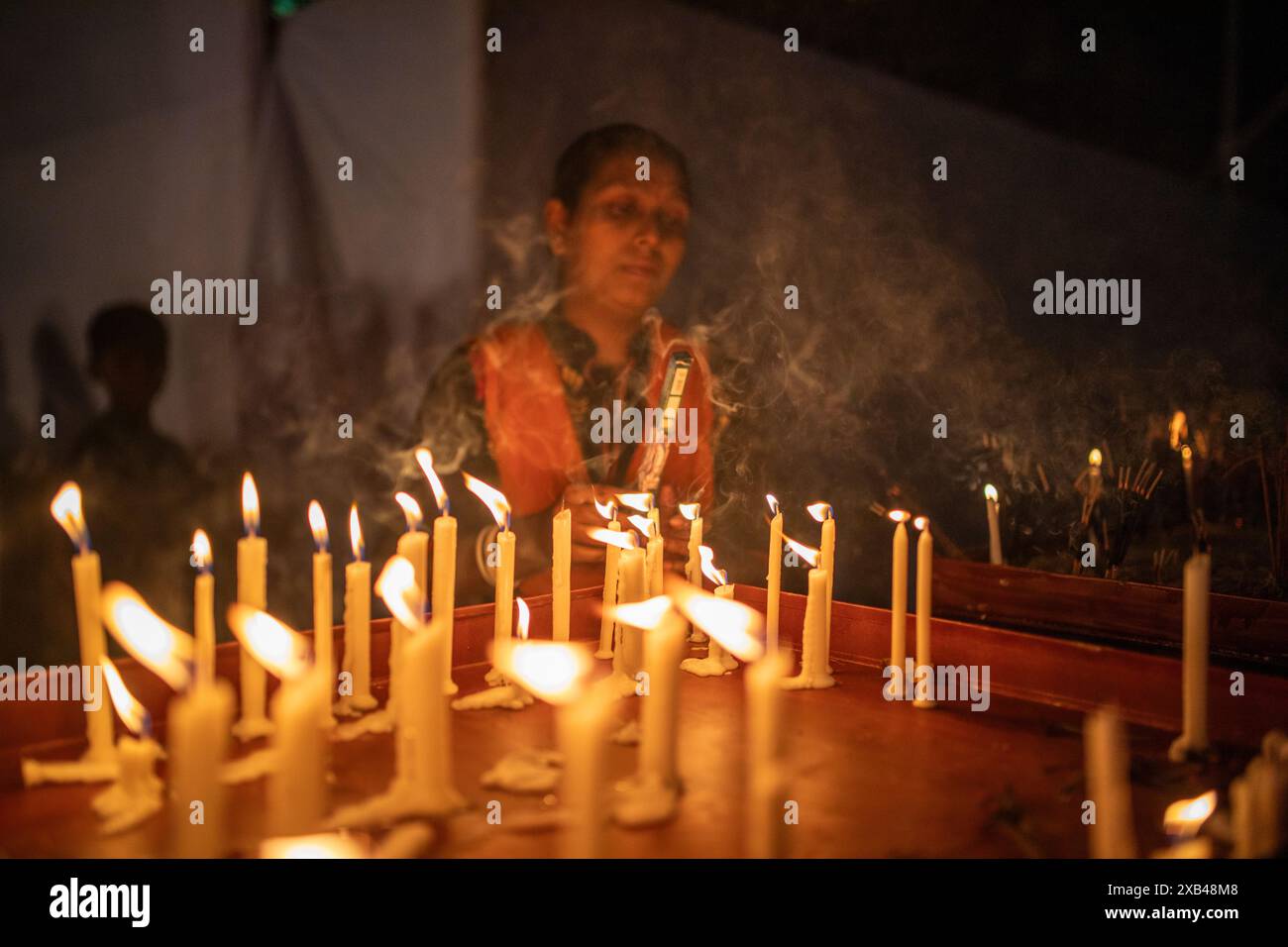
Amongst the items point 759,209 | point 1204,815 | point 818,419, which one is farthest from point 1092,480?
point 1204,815

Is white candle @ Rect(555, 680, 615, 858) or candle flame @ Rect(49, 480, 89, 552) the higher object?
candle flame @ Rect(49, 480, 89, 552)

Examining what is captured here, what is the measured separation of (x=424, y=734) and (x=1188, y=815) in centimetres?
101

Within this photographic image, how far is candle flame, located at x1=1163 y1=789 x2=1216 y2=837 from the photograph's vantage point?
1.31 m

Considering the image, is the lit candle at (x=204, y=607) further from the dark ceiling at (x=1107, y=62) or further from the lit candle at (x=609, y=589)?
the dark ceiling at (x=1107, y=62)

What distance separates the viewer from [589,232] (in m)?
3.45

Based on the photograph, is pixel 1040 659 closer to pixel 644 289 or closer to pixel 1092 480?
pixel 1092 480

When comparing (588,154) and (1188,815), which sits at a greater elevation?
(588,154)

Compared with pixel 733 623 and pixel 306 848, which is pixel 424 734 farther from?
pixel 733 623

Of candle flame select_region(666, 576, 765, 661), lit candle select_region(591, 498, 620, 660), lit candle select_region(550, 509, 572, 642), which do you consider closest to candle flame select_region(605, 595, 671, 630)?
candle flame select_region(666, 576, 765, 661)

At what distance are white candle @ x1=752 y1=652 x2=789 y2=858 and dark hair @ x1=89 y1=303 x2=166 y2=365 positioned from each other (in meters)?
2.27

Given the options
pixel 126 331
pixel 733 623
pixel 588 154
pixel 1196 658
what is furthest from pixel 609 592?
pixel 588 154

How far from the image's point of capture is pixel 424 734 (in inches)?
50.4

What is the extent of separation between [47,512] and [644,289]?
198 cm

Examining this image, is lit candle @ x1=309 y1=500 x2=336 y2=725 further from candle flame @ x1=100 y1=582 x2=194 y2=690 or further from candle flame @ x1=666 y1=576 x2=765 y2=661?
candle flame @ x1=666 y1=576 x2=765 y2=661
